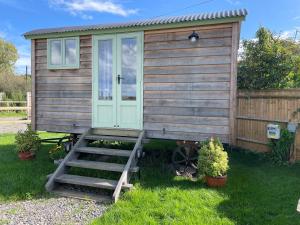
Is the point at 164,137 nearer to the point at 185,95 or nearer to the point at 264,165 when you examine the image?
the point at 185,95

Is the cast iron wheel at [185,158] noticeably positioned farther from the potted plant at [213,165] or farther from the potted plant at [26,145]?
the potted plant at [26,145]

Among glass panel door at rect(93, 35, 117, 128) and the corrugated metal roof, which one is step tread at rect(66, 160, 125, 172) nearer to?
glass panel door at rect(93, 35, 117, 128)

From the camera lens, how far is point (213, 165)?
4.93m

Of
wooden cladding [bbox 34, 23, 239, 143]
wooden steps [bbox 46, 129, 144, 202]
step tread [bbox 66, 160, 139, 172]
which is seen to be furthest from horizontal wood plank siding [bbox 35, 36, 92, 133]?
step tread [bbox 66, 160, 139, 172]

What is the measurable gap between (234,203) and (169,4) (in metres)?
10.6

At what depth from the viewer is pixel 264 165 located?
655cm

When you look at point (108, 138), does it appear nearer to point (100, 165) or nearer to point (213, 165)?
point (100, 165)

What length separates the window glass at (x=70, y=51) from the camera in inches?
259

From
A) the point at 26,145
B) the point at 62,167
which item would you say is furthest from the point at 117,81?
the point at 26,145

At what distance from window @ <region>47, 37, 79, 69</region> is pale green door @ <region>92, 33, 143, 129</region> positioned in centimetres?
51

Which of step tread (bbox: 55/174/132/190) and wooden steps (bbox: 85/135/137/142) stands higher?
wooden steps (bbox: 85/135/137/142)

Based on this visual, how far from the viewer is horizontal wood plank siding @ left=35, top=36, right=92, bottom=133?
6508mm

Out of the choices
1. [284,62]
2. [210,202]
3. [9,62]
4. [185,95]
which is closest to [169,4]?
[284,62]

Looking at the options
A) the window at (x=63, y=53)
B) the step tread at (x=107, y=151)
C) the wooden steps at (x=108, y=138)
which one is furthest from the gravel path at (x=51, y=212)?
the window at (x=63, y=53)
